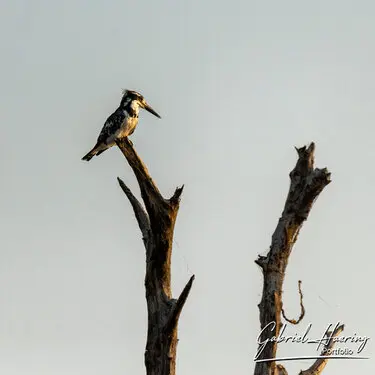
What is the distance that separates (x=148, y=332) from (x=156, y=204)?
4.77 feet

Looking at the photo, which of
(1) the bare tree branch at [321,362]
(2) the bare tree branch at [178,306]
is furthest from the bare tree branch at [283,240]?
(2) the bare tree branch at [178,306]

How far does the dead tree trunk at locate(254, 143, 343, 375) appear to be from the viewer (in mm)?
10188

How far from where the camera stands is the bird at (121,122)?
16.2 m

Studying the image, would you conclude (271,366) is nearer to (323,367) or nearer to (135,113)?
(323,367)

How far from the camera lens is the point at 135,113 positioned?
16.8 m

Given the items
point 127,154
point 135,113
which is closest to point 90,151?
point 135,113

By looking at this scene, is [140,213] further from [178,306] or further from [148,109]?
[148,109]

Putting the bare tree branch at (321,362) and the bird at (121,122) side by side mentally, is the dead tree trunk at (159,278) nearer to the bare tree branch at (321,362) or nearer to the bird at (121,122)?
the bare tree branch at (321,362)

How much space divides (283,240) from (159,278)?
149cm

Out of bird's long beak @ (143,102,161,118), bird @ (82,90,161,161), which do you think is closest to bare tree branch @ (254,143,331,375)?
bird @ (82,90,161,161)

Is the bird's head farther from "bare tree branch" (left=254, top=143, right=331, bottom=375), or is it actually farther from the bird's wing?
"bare tree branch" (left=254, top=143, right=331, bottom=375)

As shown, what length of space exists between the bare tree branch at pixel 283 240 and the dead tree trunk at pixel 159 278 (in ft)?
3.44

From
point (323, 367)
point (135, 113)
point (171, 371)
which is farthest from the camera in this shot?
point (135, 113)

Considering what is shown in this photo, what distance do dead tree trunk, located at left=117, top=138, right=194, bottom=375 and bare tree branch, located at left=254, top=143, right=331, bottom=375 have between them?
3.44 ft
